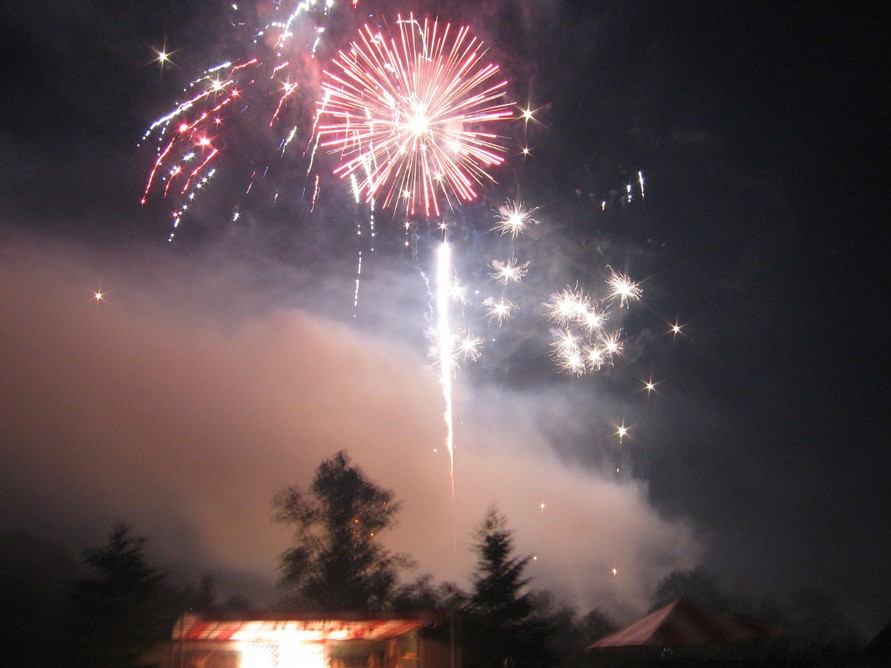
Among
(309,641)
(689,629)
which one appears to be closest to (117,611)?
(309,641)

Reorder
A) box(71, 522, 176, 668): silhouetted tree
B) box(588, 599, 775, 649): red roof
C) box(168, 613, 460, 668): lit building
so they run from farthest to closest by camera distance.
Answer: box(71, 522, 176, 668): silhouetted tree, box(168, 613, 460, 668): lit building, box(588, 599, 775, 649): red roof

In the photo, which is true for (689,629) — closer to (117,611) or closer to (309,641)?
(309,641)

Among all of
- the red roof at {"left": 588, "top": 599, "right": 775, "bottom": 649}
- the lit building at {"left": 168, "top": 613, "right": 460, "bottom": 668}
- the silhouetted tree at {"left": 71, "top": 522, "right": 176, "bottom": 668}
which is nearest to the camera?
the red roof at {"left": 588, "top": 599, "right": 775, "bottom": 649}

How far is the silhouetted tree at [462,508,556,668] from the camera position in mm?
23406

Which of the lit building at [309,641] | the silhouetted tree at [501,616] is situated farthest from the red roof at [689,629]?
the silhouetted tree at [501,616]

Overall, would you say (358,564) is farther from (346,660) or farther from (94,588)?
(346,660)

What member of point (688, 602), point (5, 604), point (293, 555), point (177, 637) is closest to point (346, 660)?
point (177, 637)

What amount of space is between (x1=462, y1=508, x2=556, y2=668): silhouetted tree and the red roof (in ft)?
44.0

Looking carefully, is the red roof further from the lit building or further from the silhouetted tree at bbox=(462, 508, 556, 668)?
the silhouetted tree at bbox=(462, 508, 556, 668)

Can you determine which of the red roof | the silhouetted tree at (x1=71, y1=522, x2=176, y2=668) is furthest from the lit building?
the silhouetted tree at (x1=71, y1=522, x2=176, y2=668)

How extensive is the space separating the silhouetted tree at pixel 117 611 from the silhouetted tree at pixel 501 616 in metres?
9.98

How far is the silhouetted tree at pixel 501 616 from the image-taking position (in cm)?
2341

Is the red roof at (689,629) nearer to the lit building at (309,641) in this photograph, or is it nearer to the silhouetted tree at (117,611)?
the lit building at (309,641)

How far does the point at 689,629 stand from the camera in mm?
9875
